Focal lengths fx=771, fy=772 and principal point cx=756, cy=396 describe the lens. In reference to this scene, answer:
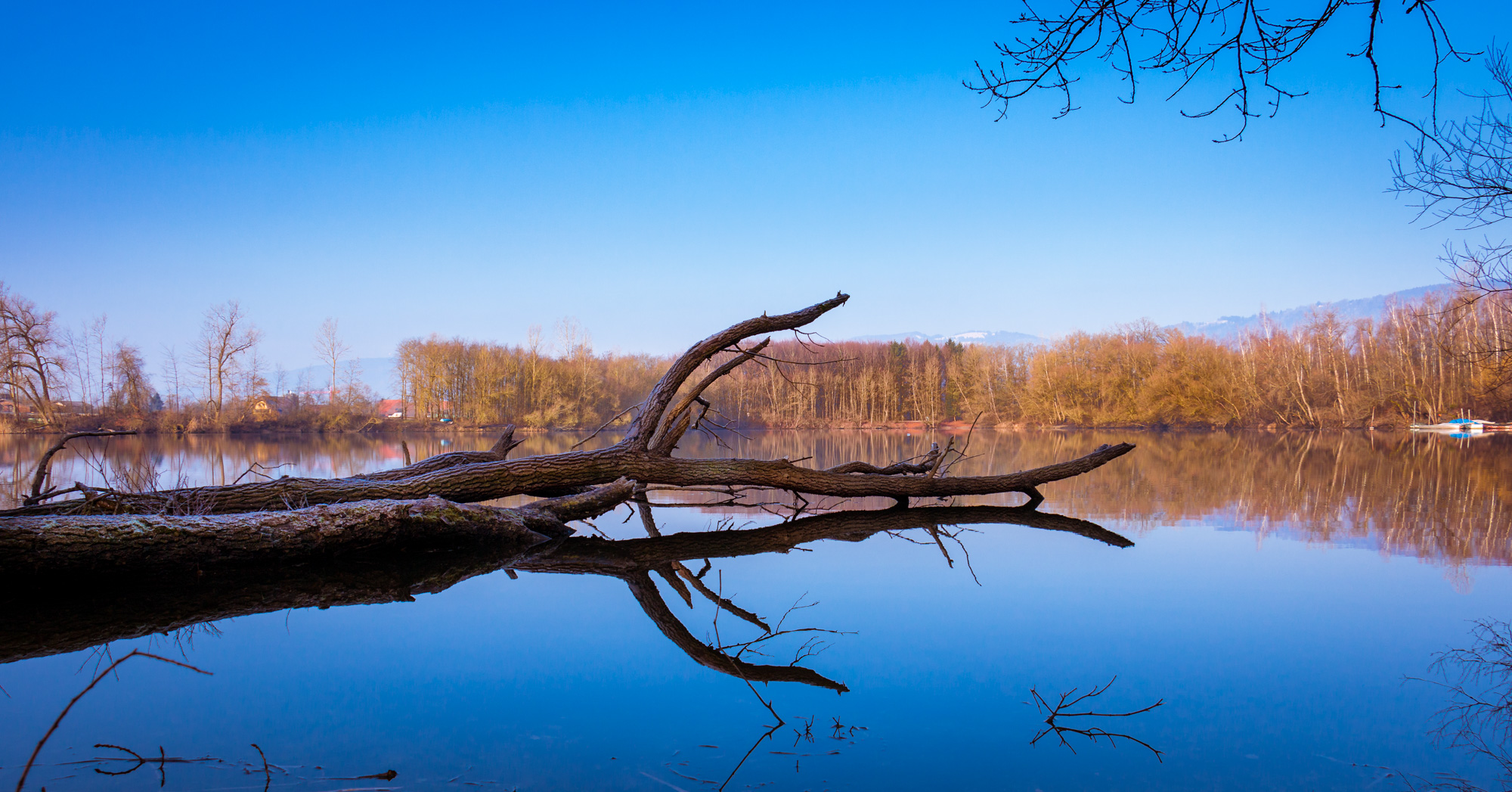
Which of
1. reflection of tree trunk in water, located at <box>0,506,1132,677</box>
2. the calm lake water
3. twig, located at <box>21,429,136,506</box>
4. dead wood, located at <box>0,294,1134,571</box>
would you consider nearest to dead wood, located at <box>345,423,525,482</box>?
dead wood, located at <box>0,294,1134,571</box>

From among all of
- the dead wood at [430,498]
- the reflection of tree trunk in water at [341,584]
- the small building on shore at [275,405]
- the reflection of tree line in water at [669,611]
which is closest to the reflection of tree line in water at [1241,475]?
the dead wood at [430,498]

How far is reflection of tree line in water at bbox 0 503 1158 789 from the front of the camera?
3246mm

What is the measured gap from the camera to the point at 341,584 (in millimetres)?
4930

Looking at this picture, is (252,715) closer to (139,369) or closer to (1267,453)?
(1267,453)

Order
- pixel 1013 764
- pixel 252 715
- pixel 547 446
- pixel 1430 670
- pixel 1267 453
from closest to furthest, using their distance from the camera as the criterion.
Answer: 1. pixel 1013 764
2. pixel 252 715
3. pixel 1430 670
4. pixel 1267 453
5. pixel 547 446

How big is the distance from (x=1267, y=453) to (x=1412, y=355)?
2915cm

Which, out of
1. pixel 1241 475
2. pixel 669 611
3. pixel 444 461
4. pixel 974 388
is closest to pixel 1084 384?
pixel 974 388

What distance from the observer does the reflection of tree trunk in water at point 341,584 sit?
12.0 ft

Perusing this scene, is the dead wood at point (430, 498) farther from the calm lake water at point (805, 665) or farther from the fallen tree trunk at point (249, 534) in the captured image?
the calm lake water at point (805, 665)

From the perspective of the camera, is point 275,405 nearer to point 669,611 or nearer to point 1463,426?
point 669,611

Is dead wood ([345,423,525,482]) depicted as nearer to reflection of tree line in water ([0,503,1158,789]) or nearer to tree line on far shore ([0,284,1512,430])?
reflection of tree line in water ([0,503,1158,789])

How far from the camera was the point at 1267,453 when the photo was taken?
793 inches

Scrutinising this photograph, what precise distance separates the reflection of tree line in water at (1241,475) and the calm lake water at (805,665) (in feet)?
3.93

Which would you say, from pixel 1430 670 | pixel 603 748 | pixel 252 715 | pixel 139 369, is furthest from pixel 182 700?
pixel 139 369
